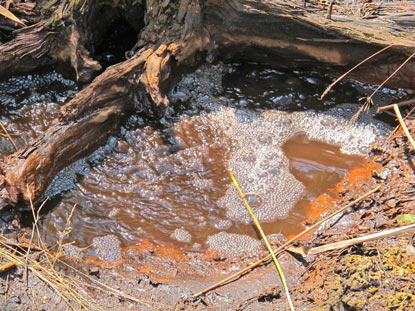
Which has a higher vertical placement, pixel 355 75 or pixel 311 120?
pixel 355 75

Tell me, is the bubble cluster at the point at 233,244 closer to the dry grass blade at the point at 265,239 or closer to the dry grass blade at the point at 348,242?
the dry grass blade at the point at 265,239

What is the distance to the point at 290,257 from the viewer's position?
2.30 meters

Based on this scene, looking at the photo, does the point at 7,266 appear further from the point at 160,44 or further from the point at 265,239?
the point at 160,44

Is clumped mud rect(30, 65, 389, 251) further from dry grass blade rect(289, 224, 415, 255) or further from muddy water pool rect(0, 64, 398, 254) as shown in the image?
dry grass blade rect(289, 224, 415, 255)

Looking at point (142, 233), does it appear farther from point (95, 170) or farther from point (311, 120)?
point (311, 120)

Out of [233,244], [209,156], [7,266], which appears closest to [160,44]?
[209,156]

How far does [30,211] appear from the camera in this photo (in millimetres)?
2449

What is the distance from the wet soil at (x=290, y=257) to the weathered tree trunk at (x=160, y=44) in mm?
231

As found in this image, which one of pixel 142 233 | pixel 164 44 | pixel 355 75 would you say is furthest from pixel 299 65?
pixel 142 233

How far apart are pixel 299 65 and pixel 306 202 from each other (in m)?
1.12

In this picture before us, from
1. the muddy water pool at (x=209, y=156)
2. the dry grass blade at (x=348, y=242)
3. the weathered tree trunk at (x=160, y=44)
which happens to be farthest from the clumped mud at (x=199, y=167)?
the dry grass blade at (x=348, y=242)

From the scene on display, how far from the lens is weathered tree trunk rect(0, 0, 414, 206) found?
2703 millimetres

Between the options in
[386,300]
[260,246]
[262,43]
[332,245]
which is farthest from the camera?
[262,43]

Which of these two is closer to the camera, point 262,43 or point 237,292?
point 237,292
